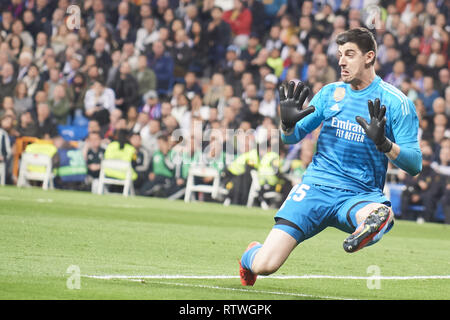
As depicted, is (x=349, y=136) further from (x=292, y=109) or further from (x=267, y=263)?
(x=267, y=263)

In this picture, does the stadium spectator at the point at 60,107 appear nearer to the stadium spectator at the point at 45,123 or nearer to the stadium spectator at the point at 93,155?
the stadium spectator at the point at 45,123

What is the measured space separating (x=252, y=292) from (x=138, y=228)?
6273 millimetres

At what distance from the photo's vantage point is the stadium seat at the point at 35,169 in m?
22.7

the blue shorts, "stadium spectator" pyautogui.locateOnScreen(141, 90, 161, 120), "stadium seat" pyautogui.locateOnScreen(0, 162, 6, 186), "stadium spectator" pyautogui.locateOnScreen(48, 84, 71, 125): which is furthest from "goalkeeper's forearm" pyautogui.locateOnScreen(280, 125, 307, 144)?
"stadium spectator" pyautogui.locateOnScreen(48, 84, 71, 125)

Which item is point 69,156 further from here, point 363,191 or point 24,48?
point 363,191

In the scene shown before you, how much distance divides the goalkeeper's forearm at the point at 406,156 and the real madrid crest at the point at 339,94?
2.64 ft

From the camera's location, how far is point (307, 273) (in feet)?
33.2

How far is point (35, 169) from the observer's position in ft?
74.8

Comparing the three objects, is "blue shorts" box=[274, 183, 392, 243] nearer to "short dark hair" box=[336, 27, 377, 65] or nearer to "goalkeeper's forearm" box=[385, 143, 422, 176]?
"goalkeeper's forearm" box=[385, 143, 422, 176]

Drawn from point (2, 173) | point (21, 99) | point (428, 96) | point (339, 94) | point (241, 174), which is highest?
point (339, 94)

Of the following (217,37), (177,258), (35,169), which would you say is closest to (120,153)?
(35,169)

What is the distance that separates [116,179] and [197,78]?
3.68 meters

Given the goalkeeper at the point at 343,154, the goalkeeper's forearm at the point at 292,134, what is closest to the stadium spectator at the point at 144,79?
the goalkeeper at the point at 343,154

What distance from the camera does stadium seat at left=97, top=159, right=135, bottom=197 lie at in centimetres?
2234
